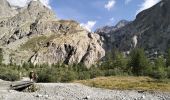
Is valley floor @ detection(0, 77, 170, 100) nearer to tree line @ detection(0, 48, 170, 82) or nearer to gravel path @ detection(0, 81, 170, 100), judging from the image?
gravel path @ detection(0, 81, 170, 100)

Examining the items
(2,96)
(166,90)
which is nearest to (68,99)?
(2,96)

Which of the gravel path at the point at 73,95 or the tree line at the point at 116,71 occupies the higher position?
the tree line at the point at 116,71

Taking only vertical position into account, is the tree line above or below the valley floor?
above

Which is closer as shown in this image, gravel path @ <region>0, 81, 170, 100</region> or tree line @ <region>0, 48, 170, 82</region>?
gravel path @ <region>0, 81, 170, 100</region>

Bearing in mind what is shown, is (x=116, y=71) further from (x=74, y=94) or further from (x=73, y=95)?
(x=73, y=95)

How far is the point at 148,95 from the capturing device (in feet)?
142

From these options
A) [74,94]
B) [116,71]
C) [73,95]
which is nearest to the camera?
[73,95]

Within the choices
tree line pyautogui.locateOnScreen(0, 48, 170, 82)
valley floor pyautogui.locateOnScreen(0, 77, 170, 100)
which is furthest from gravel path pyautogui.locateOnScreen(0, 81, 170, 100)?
tree line pyautogui.locateOnScreen(0, 48, 170, 82)

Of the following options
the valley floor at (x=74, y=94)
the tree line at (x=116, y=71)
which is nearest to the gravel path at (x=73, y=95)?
the valley floor at (x=74, y=94)

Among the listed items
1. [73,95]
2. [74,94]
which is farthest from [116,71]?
[73,95]

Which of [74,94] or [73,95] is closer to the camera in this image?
[73,95]

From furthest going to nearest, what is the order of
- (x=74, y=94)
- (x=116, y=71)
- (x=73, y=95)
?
1. (x=116, y=71)
2. (x=74, y=94)
3. (x=73, y=95)

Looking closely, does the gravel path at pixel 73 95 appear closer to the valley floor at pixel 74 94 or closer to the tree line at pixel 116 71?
the valley floor at pixel 74 94

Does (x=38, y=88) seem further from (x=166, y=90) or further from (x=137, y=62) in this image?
(x=137, y=62)
